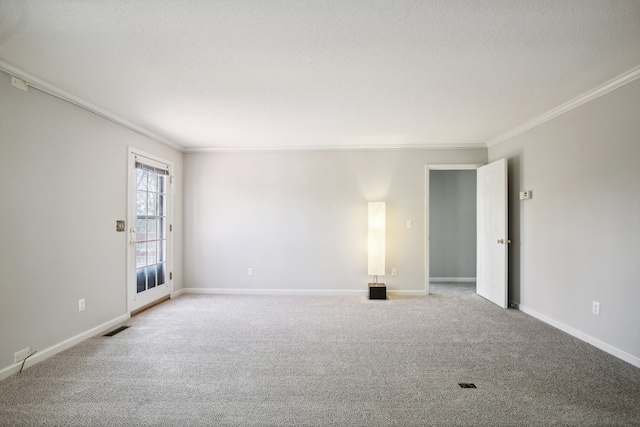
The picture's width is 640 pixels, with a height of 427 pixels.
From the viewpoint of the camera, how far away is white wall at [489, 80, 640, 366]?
8.35ft

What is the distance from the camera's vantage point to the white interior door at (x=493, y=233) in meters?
4.07

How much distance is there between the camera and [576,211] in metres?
3.09

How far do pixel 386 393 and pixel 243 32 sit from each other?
2.71 m

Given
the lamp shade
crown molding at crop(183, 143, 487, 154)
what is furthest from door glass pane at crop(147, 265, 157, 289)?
the lamp shade

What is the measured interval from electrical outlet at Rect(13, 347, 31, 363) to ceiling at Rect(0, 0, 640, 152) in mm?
2342

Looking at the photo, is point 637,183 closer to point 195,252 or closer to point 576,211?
point 576,211

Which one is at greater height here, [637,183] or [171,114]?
[171,114]

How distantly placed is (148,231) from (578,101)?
5.52m

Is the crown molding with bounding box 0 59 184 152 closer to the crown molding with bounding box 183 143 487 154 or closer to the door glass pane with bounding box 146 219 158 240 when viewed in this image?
the crown molding with bounding box 183 143 487 154

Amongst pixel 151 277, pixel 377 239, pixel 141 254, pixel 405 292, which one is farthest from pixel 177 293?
pixel 405 292

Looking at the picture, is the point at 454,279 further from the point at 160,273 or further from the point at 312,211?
the point at 160,273

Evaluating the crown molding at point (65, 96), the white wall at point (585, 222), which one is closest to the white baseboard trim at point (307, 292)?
the white wall at point (585, 222)

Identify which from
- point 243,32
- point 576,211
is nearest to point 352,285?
point 576,211

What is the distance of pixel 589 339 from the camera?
2.90 meters
